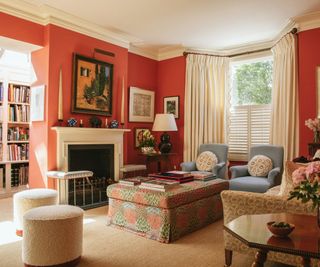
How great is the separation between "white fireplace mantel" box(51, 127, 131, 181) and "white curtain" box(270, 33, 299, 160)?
2.57 m

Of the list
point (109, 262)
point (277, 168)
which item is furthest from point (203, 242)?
point (277, 168)

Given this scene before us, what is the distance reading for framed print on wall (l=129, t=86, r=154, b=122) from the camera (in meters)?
5.74

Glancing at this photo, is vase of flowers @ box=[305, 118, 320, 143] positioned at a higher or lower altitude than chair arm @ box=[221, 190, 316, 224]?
higher

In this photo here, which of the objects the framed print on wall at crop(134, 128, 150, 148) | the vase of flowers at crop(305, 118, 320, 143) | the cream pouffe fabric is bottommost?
the cream pouffe fabric

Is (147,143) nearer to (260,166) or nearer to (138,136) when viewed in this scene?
(138,136)

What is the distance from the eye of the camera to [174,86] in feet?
20.0

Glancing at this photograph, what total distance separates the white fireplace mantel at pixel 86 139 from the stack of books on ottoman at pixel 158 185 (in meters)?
1.53

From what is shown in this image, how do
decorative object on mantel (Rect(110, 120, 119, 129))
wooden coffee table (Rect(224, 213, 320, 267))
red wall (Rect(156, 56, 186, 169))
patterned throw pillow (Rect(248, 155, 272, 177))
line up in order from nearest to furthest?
wooden coffee table (Rect(224, 213, 320, 267)) → patterned throw pillow (Rect(248, 155, 272, 177)) → decorative object on mantel (Rect(110, 120, 119, 129)) → red wall (Rect(156, 56, 186, 169))

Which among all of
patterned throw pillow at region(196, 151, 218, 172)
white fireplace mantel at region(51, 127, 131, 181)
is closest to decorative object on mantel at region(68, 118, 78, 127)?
white fireplace mantel at region(51, 127, 131, 181)

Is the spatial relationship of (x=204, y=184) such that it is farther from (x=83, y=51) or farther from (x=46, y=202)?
(x=83, y=51)

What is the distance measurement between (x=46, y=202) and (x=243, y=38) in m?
4.19

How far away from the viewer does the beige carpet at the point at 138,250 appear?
249cm

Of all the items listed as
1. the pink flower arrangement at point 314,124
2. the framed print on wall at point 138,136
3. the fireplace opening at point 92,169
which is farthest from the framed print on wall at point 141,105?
the pink flower arrangement at point 314,124

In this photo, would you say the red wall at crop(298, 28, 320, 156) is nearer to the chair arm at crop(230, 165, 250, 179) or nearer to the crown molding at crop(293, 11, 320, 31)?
the crown molding at crop(293, 11, 320, 31)
